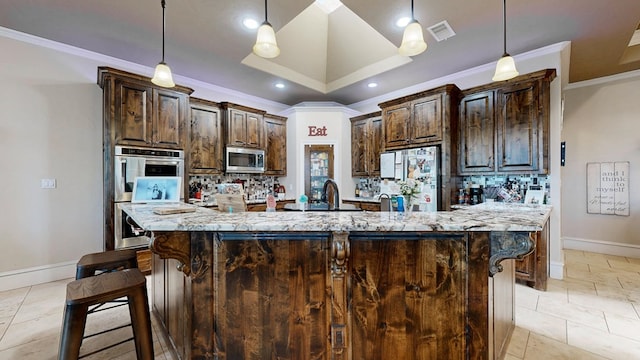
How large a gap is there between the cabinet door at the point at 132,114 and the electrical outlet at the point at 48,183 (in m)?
0.98

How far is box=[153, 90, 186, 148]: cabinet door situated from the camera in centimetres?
365

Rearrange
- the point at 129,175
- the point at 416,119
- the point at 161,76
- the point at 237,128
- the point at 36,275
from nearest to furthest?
the point at 161,76
the point at 36,275
the point at 129,175
the point at 416,119
the point at 237,128

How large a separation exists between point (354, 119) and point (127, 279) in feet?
15.9

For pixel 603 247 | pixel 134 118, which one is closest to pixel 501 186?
pixel 603 247

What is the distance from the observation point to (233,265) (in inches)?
54.7

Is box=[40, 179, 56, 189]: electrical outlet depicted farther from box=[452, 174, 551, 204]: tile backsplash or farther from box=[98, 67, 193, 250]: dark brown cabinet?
box=[452, 174, 551, 204]: tile backsplash

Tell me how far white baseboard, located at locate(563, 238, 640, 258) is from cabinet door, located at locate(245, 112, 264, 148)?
6.19 meters

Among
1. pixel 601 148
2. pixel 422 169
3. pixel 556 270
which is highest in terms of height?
pixel 601 148

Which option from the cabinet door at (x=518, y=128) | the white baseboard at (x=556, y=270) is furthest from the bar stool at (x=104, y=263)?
the white baseboard at (x=556, y=270)

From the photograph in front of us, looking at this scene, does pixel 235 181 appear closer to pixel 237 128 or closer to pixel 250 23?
pixel 237 128

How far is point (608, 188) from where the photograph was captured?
14.8 feet

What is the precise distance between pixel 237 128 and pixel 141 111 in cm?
158

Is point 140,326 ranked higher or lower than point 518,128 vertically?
lower

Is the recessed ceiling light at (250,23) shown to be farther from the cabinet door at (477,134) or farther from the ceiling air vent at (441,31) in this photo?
the cabinet door at (477,134)
